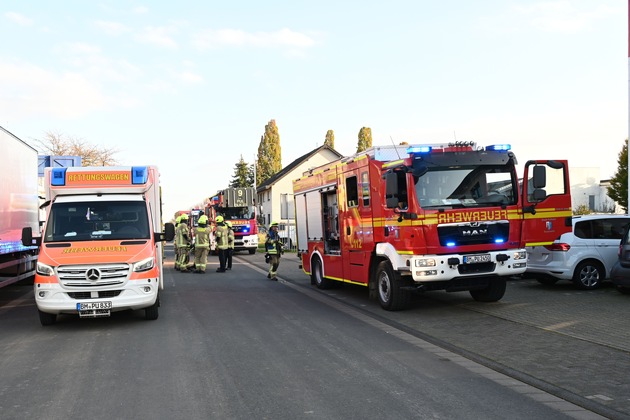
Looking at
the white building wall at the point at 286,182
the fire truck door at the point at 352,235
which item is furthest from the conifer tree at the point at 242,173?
the fire truck door at the point at 352,235

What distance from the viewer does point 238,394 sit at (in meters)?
5.54

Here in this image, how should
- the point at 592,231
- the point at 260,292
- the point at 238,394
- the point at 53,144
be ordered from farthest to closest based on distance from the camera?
the point at 53,144 < the point at 260,292 < the point at 592,231 < the point at 238,394

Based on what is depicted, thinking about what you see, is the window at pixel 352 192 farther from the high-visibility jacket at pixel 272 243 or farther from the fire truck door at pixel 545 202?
the high-visibility jacket at pixel 272 243

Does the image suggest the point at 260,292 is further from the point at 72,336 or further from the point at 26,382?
the point at 26,382

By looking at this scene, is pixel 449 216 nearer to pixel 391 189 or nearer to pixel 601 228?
pixel 391 189

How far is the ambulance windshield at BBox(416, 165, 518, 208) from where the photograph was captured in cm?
987

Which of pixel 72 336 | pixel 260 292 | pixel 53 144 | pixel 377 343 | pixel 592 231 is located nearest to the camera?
pixel 377 343

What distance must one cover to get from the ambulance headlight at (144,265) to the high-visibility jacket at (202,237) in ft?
30.4

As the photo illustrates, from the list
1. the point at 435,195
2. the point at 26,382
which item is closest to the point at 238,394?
the point at 26,382

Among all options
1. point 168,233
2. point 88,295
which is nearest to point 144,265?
point 88,295

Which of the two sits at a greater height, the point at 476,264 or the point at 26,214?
the point at 26,214

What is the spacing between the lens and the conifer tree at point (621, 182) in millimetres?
50688

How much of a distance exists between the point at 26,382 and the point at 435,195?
6.62m

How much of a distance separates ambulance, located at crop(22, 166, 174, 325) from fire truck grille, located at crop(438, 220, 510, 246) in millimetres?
4821
